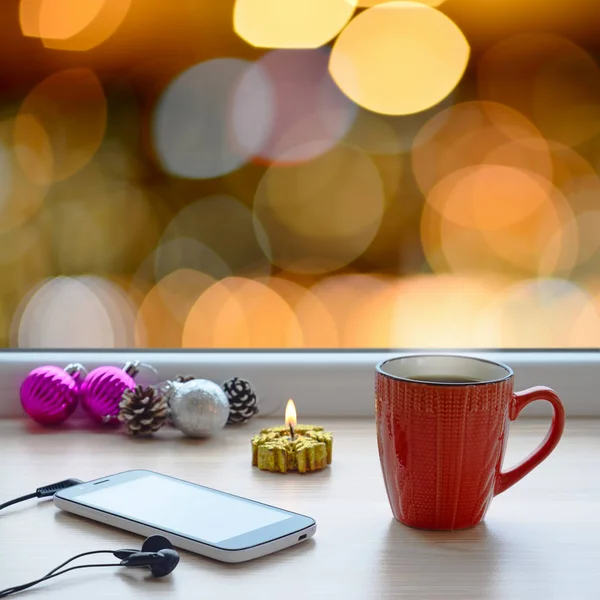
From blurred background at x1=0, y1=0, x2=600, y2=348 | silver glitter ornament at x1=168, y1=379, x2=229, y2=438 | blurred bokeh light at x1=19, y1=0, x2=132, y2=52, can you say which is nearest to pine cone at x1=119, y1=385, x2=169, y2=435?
silver glitter ornament at x1=168, y1=379, x2=229, y2=438

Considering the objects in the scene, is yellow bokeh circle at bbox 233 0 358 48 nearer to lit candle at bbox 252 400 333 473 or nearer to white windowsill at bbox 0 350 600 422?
white windowsill at bbox 0 350 600 422

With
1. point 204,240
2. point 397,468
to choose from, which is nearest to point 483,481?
point 397,468

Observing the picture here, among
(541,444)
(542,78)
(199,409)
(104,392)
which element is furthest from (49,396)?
(542,78)

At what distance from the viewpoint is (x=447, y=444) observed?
49cm

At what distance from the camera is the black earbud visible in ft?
1.44

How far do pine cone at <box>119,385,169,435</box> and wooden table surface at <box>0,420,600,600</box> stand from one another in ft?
0.08

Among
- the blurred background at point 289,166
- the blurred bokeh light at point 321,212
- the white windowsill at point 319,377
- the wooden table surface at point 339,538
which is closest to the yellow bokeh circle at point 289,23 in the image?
the blurred background at point 289,166

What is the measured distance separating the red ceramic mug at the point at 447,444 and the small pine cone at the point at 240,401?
287mm

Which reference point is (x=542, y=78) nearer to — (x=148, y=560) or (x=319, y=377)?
(x=319, y=377)

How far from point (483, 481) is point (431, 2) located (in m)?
0.87

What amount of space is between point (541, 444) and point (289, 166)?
872 millimetres

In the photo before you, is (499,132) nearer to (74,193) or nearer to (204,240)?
(204,240)

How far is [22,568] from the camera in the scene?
0.45 m

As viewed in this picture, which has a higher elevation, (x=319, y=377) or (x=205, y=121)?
(x=205, y=121)
